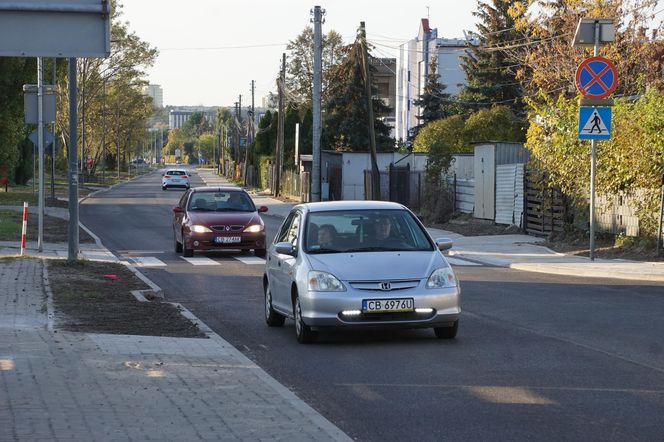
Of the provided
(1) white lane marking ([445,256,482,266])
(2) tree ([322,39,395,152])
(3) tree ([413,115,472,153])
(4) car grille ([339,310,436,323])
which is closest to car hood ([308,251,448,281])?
(4) car grille ([339,310,436,323])

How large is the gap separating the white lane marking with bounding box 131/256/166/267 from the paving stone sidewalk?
1102cm

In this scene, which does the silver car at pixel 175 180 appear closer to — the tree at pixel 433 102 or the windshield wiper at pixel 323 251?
the tree at pixel 433 102

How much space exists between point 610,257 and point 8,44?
52.0 ft

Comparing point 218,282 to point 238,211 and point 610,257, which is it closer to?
point 238,211

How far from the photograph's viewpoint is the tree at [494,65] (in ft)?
240

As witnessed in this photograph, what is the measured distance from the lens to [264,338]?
12320mm

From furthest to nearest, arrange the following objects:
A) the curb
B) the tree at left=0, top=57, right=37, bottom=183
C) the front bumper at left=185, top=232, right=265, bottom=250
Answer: the tree at left=0, top=57, right=37, bottom=183 → the front bumper at left=185, top=232, right=265, bottom=250 → the curb

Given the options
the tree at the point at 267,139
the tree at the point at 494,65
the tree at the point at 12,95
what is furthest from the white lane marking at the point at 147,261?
the tree at the point at 267,139

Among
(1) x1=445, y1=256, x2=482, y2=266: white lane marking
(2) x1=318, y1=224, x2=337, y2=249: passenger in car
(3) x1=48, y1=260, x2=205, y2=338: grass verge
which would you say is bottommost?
(1) x1=445, y1=256, x2=482, y2=266: white lane marking

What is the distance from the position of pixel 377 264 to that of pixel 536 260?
12368 millimetres

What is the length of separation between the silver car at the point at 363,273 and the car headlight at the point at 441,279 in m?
0.01

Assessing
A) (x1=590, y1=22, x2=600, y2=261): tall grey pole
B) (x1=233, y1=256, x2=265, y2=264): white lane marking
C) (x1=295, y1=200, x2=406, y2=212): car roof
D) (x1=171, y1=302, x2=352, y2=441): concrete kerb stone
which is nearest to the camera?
(x1=171, y1=302, x2=352, y2=441): concrete kerb stone

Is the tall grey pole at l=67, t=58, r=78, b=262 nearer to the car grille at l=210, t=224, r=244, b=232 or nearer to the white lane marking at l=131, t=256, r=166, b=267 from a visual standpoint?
the white lane marking at l=131, t=256, r=166, b=267

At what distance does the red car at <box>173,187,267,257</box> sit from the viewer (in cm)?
2492
